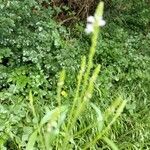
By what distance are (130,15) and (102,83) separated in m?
1.45

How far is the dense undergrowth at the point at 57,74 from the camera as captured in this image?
358 centimetres

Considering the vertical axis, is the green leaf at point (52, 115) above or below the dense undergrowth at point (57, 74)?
A: below

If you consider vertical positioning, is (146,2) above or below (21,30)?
above

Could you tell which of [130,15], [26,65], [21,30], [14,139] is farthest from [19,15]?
[130,15]

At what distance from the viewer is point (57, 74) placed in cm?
407

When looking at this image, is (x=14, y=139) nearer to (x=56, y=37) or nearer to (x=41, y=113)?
(x=41, y=113)

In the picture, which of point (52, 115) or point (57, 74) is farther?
point (57, 74)

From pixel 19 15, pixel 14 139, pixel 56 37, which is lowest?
pixel 14 139

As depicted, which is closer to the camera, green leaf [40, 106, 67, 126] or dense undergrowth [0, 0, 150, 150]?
green leaf [40, 106, 67, 126]

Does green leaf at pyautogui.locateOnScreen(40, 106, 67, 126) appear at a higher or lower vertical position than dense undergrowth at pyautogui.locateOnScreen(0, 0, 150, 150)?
lower

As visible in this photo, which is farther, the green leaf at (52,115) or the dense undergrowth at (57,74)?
the dense undergrowth at (57,74)

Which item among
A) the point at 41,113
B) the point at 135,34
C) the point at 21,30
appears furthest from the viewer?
the point at 135,34

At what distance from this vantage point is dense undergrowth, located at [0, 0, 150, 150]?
358 centimetres

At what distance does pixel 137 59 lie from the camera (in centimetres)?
473
